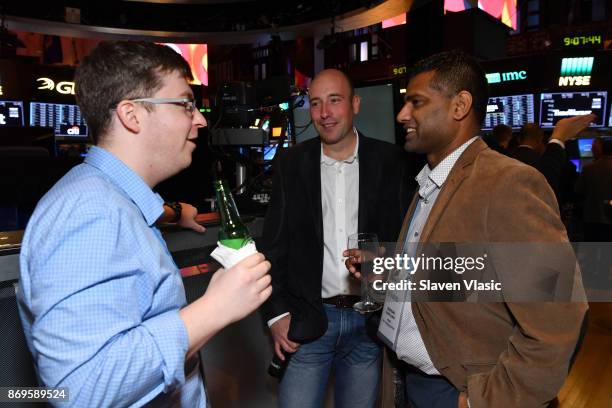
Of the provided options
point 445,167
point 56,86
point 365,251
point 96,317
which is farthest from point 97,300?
point 56,86

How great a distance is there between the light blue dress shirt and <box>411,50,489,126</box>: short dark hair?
1139 mm

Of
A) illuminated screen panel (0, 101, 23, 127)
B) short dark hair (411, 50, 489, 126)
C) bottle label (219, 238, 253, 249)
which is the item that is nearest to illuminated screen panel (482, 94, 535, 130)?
short dark hair (411, 50, 489, 126)

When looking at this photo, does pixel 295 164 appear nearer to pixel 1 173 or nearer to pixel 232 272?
pixel 232 272

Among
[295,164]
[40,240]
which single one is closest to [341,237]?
[295,164]

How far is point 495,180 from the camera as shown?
1271 millimetres

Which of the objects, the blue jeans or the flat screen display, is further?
the flat screen display

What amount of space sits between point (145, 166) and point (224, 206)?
0.74ft

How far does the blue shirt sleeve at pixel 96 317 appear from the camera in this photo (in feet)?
2.56

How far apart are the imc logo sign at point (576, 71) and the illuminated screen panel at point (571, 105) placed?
14 cm

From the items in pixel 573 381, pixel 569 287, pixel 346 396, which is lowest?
pixel 573 381

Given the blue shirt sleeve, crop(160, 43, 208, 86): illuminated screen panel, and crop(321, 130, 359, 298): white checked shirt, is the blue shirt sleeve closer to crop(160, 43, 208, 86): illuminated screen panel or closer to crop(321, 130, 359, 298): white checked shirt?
crop(321, 130, 359, 298): white checked shirt

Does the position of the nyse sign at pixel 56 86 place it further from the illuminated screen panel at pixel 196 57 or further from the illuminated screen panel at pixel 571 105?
the illuminated screen panel at pixel 571 105

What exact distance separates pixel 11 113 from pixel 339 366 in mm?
6756

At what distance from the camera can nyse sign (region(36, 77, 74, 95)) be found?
267 inches
